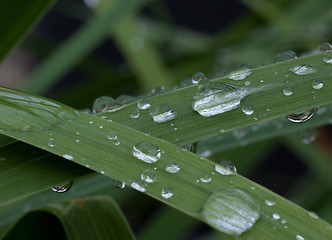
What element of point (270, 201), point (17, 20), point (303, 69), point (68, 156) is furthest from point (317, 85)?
point (17, 20)

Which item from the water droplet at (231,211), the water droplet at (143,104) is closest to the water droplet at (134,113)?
the water droplet at (143,104)

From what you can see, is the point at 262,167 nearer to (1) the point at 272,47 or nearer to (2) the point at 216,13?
(2) the point at 216,13

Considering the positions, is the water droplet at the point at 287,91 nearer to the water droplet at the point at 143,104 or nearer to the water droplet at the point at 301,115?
the water droplet at the point at 301,115

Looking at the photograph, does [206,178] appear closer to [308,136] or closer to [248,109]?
[248,109]

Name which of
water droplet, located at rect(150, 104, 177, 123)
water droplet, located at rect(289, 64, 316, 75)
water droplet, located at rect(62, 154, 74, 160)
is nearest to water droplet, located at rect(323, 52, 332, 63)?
water droplet, located at rect(289, 64, 316, 75)

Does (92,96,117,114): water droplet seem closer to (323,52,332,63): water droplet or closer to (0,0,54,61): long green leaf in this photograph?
(0,0,54,61): long green leaf

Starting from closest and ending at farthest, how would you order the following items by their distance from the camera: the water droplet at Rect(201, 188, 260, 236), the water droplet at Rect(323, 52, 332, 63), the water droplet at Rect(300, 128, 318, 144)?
1. the water droplet at Rect(201, 188, 260, 236)
2. the water droplet at Rect(323, 52, 332, 63)
3. the water droplet at Rect(300, 128, 318, 144)
